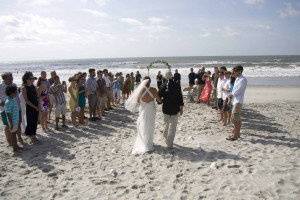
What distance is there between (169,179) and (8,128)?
16.1 ft

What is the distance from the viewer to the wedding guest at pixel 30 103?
9140 millimetres

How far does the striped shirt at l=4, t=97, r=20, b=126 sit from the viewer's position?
8.44 m

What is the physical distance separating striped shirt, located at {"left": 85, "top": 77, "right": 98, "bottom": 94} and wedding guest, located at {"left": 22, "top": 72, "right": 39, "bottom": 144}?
2.76 meters

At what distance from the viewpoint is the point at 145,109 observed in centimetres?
828

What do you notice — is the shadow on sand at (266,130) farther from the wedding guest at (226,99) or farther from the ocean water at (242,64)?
the ocean water at (242,64)

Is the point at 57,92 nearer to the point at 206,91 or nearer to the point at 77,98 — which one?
the point at 77,98

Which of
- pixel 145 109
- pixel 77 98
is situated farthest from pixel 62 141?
pixel 145 109

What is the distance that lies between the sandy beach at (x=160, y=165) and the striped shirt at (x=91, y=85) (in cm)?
140

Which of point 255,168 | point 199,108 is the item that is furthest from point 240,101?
point 199,108

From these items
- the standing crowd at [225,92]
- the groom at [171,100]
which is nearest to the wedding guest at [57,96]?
the groom at [171,100]

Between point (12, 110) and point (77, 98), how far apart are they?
10.6 ft

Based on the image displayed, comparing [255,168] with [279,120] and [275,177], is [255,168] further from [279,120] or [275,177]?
[279,120]

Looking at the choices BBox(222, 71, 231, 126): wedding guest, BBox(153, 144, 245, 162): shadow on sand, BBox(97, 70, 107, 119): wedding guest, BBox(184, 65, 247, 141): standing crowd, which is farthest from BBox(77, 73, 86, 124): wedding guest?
BBox(222, 71, 231, 126): wedding guest

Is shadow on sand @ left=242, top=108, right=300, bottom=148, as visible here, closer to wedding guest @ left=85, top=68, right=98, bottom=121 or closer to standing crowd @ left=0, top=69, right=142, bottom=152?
wedding guest @ left=85, top=68, right=98, bottom=121
